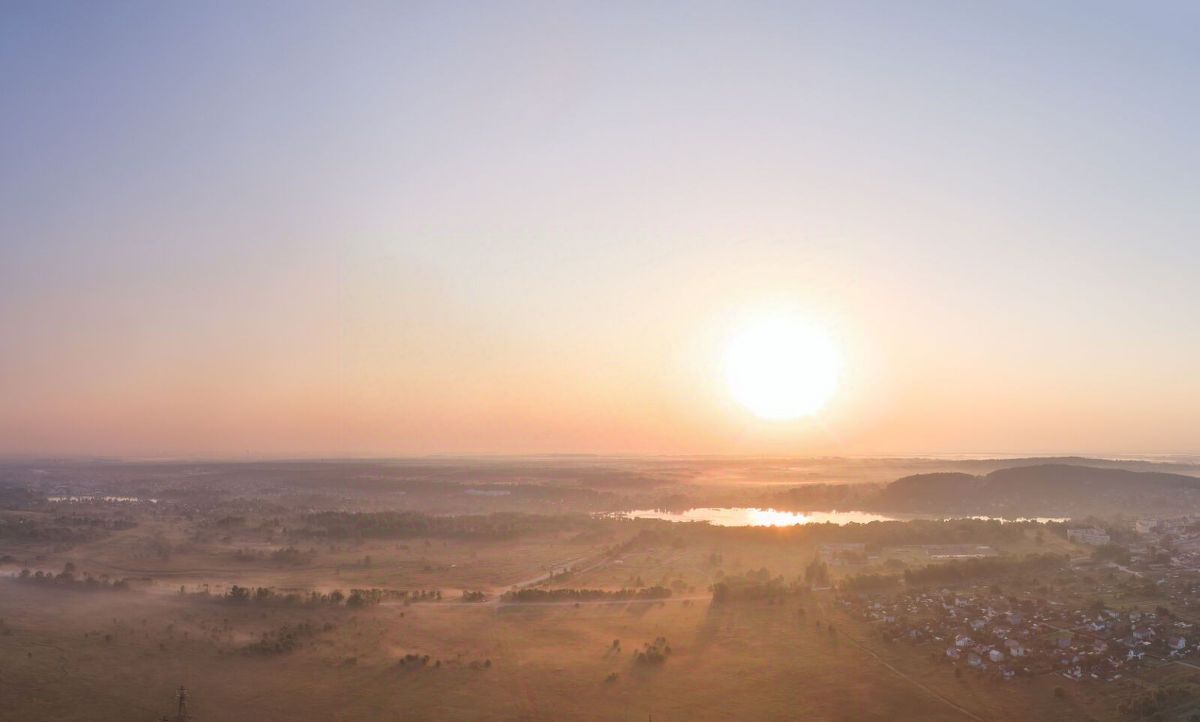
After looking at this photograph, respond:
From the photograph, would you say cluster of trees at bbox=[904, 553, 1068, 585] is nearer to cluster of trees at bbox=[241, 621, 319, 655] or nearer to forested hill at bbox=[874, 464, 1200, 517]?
cluster of trees at bbox=[241, 621, 319, 655]

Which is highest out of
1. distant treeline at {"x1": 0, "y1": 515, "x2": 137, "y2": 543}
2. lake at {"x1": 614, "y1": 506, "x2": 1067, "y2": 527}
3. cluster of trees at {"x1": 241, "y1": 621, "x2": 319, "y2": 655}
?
distant treeline at {"x1": 0, "y1": 515, "x2": 137, "y2": 543}

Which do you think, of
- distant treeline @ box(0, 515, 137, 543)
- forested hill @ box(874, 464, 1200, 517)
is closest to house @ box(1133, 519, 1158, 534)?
forested hill @ box(874, 464, 1200, 517)

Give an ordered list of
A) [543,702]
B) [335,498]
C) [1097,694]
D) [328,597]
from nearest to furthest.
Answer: [1097,694], [543,702], [328,597], [335,498]

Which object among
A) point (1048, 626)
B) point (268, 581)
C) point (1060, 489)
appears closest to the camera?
point (1048, 626)

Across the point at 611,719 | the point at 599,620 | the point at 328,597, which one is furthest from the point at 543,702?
the point at 328,597

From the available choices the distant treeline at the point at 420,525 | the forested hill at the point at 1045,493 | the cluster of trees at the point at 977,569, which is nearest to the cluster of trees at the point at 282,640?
the distant treeline at the point at 420,525

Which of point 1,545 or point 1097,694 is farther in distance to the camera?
point 1,545

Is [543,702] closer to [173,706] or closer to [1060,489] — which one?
[173,706]

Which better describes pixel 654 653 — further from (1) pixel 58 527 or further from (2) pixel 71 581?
(1) pixel 58 527
